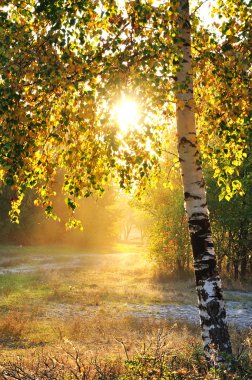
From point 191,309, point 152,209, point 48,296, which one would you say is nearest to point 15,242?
point 152,209

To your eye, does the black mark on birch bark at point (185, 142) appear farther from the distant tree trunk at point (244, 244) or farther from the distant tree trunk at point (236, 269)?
the distant tree trunk at point (236, 269)

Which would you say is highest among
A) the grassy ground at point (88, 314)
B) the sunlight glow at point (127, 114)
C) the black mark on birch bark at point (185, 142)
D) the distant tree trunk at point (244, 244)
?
the sunlight glow at point (127, 114)

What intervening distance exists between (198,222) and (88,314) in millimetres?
12490

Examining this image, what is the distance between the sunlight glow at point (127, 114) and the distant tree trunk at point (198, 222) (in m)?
0.83

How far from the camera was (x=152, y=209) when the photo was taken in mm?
33594

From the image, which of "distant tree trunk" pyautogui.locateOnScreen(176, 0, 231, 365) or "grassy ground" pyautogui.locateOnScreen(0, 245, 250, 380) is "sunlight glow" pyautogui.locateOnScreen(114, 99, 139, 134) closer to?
"distant tree trunk" pyautogui.locateOnScreen(176, 0, 231, 365)

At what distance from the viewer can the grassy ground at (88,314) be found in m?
11.5

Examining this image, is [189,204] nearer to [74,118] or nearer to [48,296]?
[74,118]

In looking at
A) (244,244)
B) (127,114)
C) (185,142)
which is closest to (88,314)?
(185,142)

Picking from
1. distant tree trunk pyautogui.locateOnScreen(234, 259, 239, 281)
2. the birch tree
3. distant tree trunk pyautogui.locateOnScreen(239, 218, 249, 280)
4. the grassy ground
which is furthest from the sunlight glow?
distant tree trunk pyautogui.locateOnScreen(234, 259, 239, 281)

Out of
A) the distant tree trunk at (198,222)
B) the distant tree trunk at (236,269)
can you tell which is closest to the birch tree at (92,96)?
the distant tree trunk at (198,222)

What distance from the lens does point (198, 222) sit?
7934 millimetres

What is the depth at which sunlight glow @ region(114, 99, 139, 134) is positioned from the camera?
714cm

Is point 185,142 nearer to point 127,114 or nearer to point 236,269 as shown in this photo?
point 127,114
